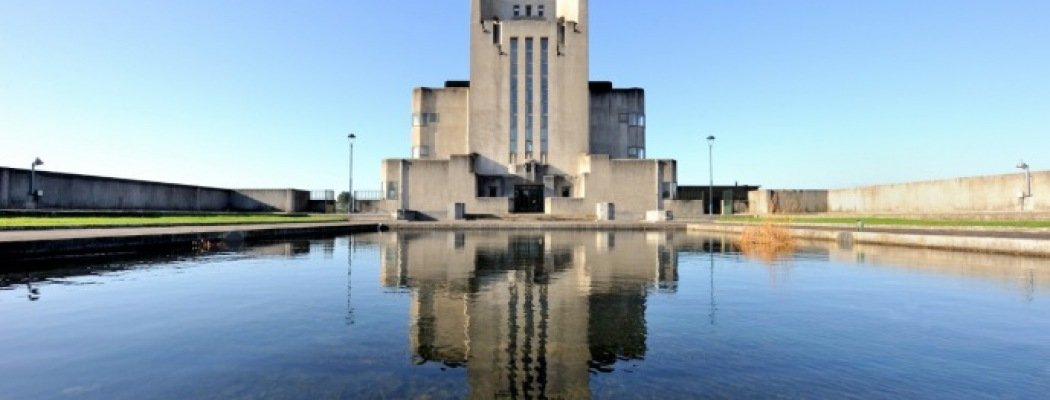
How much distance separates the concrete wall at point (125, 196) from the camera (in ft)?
105

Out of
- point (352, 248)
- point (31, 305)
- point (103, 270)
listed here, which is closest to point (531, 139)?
point (352, 248)

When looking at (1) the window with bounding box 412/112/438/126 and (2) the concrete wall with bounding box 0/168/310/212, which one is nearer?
(2) the concrete wall with bounding box 0/168/310/212

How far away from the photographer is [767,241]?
22.7m

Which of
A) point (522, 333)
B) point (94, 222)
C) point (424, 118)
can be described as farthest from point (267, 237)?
point (424, 118)

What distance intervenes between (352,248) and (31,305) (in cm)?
1227

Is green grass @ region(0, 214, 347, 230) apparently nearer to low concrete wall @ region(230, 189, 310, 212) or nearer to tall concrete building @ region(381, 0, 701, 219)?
low concrete wall @ region(230, 189, 310, 212)

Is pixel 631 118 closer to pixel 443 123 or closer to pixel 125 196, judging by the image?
pixel 443 123

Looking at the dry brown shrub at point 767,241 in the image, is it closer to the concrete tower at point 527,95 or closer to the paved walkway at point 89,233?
the paved walkway at point 89,233

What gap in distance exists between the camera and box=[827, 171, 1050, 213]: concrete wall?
28281 mm

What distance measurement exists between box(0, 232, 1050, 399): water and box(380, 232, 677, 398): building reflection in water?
1.6 inches

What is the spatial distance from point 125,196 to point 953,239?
4947cm

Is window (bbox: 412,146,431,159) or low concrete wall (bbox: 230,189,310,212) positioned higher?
window (bbox: 412,146,431,159)

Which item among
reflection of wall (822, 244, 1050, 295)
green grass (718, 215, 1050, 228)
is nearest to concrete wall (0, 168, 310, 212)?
green grass (718, 215, 1050, 228)

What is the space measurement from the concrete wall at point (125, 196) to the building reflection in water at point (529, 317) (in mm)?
30830
